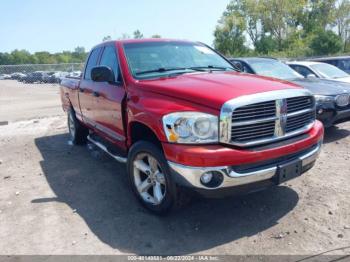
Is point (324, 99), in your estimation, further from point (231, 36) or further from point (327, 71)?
point (231, 36)

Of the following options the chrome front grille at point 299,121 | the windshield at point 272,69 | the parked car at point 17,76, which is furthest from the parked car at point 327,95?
the parked car at point 17,76

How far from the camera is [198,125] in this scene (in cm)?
350

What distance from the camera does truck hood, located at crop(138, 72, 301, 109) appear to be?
358 centimetres

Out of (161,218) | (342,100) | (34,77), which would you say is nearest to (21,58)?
(34,77)

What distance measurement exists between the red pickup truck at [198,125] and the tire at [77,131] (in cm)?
256

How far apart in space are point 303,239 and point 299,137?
1.05m

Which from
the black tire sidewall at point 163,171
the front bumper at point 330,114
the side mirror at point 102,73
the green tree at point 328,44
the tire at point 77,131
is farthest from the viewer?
the green tree at point 328,44

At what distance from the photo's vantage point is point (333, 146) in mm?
6684

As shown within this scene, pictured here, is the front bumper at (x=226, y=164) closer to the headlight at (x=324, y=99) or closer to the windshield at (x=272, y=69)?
the headlight at (x=324, y=99)

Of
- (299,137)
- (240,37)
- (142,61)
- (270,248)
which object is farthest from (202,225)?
(240,37)

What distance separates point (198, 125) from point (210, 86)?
22.4 inches

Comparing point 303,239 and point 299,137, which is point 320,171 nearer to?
point 299,137

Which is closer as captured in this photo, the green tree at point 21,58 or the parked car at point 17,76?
the parked car at point 17,76

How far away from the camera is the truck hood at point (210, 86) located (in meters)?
3.58
